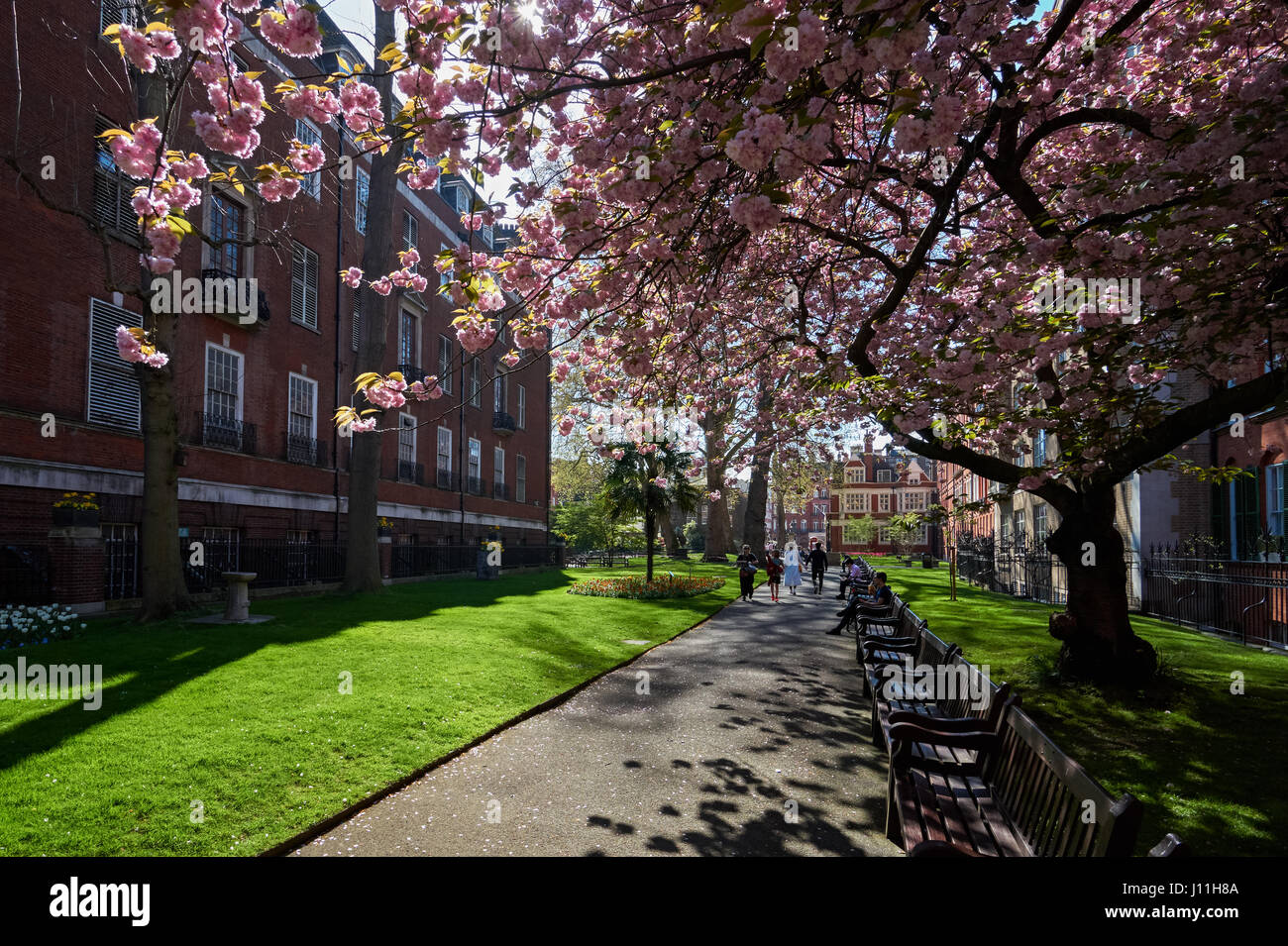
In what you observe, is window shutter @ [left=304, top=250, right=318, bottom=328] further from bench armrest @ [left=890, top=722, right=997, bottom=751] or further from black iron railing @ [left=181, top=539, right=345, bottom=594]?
bench armrest @ [left=890, top=722, right=997, bottom=751]

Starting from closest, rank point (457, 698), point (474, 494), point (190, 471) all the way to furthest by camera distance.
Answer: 1. point (457, 698)
2. point (190, 471)
3. point (474, 494)

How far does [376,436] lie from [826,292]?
12332 mm

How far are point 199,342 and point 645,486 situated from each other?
527 inches

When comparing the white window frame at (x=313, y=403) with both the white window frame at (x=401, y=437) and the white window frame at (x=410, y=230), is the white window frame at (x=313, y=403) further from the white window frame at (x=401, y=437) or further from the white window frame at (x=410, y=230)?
the white window frame at (x=410, y=230)

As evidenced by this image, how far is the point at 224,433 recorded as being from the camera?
749 inches

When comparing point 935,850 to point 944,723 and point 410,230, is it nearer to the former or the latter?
point 944,723

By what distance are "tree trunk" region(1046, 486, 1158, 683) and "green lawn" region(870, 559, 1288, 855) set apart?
0.27 meters

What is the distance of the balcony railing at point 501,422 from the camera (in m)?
40.1

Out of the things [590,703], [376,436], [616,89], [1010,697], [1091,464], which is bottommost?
[590,703]

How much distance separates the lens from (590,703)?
8633mm

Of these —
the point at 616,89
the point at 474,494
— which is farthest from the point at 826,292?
the point at 474,494

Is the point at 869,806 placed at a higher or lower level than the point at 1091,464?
lower

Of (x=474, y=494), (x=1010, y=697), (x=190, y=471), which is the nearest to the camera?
(x=1010, y=697)

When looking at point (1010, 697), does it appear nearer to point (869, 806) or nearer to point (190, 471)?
point (869, 806)
